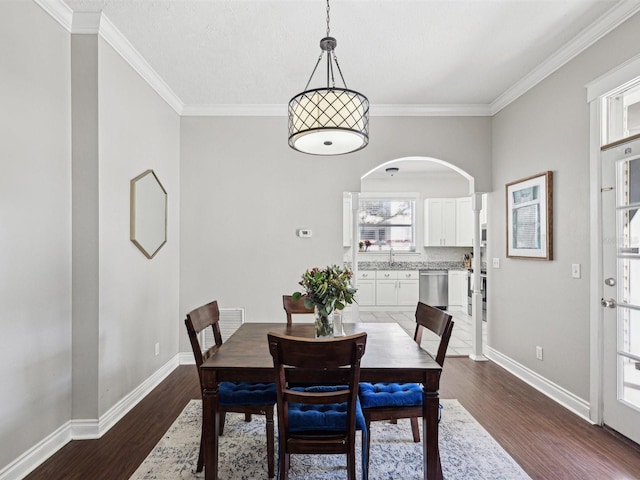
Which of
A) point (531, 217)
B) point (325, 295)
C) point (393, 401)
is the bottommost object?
point (393, 401)

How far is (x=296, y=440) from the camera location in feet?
5.48

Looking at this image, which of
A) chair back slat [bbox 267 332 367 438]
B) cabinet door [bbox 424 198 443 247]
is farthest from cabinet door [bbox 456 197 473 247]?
chair back slat [bbox 267 332 367 438]

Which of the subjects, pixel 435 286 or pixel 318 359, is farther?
pixel 435 286

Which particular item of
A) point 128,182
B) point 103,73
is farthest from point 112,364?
point 103,73

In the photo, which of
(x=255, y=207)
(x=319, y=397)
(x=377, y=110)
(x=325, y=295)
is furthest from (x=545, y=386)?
(x=255, y=207)

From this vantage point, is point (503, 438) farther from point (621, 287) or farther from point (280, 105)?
point (280, 105)

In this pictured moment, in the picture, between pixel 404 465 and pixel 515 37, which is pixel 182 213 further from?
pixel 515 37

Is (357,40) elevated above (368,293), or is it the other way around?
(357,40)

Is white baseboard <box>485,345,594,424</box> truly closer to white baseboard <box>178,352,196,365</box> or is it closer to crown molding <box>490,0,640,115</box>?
crown molding <box>490,0,640,115</box>

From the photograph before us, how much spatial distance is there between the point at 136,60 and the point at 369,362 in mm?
2932

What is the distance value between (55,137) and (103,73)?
0.59 m

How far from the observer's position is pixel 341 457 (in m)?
2.22

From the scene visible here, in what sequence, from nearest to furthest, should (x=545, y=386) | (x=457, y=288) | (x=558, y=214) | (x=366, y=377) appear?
(x=366, y=377)
(x=558, y=214)
(x=545, y=386)
(x=457, y=288)

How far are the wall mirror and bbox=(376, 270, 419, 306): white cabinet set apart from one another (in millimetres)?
4303
